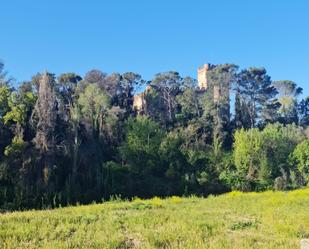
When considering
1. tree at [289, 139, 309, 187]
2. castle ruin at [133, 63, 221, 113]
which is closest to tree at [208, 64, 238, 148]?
castle ruin at [133, 63, 221, 113]

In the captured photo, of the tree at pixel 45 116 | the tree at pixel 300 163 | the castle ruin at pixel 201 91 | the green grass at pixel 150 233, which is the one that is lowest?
the green grass at pixel 150 233

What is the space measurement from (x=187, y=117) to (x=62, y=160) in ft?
75.2

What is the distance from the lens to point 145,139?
122ft

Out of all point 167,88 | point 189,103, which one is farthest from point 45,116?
point 167,88

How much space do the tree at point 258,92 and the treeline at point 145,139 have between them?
0.43ft

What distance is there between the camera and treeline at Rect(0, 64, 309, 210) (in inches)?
1045

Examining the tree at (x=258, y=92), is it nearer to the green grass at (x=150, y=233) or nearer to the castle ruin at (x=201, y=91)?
the castle ruin at (x=201, y=91)

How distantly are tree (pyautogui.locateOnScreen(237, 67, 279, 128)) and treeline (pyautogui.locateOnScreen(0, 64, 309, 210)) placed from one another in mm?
130

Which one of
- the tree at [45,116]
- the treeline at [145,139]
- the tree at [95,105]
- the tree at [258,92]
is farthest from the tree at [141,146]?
the tree at [258,92]

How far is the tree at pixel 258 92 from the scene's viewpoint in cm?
5509

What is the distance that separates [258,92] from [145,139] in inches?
964

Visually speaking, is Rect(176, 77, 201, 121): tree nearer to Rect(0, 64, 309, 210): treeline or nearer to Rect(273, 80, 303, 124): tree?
Rect(0, 64, 309, 210): treeline

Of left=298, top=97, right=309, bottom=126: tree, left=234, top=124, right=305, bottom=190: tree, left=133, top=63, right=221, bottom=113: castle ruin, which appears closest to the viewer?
left=234, top=124, right=305, bottom=190: tree

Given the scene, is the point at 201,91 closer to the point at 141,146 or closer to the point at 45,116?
the point at 141,146
